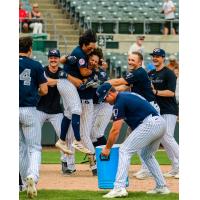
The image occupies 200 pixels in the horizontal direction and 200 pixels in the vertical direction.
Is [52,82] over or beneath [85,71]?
beneath

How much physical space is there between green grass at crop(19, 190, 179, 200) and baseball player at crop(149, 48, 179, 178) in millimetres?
2493

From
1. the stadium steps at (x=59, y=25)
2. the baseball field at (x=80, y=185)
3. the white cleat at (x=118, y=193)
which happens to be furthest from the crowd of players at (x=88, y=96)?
the stadium steps at (x=59, y=25)

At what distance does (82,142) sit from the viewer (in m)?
13.5

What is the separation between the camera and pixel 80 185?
12.1 meters

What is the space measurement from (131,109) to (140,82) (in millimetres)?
1681

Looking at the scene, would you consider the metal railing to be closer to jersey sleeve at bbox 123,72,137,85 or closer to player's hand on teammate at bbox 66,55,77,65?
player's hand on teammate at bbox 66,55,77,65

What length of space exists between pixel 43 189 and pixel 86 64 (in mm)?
2393

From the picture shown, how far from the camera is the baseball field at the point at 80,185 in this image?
34.7 feet

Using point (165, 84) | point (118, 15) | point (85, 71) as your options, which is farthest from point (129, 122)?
point (118, 15)

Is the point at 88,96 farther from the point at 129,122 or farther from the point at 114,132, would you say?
the point at 114,132

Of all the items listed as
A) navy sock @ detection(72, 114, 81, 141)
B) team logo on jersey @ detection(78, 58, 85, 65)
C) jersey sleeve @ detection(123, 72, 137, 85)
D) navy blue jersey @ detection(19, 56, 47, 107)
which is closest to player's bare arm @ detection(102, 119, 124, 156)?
navy blue jersey @ detection(19, 56, 47, 107)

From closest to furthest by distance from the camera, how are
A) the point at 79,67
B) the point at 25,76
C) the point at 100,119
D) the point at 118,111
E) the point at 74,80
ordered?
the point at 118,111, the point at 25,76, the point at 79,67, the point at 74,80, the point at 100,119

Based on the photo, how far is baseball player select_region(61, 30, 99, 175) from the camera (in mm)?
13008
